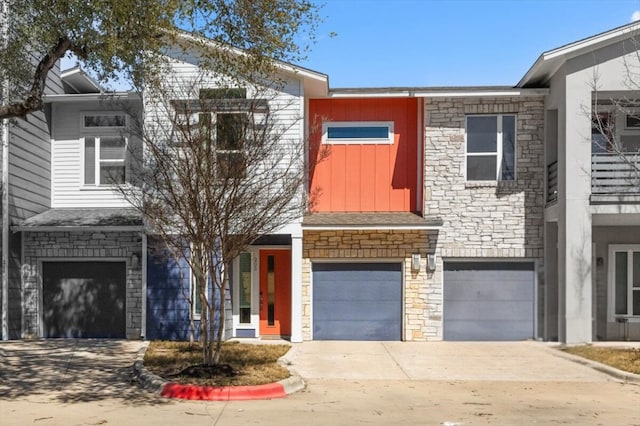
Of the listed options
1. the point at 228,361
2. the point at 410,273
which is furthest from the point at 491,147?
the point at 228,361

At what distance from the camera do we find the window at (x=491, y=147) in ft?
56.4

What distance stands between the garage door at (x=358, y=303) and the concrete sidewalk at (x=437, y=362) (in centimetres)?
63

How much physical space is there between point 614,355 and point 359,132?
26.5ft

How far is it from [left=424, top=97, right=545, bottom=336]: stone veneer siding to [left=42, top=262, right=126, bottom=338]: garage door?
27.4 ft

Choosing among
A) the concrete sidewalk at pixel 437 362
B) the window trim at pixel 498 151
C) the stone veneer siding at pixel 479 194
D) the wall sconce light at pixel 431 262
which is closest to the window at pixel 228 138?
the concrete sidewalk at pixel 437 362

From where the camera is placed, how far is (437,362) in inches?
535

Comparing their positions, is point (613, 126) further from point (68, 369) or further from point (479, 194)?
point (68, 369)

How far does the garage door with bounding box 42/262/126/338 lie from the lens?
57.0 ft

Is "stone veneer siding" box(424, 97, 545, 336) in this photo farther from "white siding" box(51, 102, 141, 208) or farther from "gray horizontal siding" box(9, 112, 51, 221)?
"gray horizontal siding" box(9, 112, 51, 221)

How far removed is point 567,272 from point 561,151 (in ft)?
9.39

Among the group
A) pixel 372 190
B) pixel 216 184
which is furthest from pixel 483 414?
pixel 372 190

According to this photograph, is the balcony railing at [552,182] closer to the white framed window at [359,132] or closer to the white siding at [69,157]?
the white framed window at [359,132]

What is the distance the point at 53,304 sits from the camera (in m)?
17.4

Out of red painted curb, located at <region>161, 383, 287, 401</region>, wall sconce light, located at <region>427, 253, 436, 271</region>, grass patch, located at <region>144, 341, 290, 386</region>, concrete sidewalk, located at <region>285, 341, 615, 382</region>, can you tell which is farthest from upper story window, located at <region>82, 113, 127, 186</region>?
red painted curb, located at <region>161, 383, 287, 401</region>
